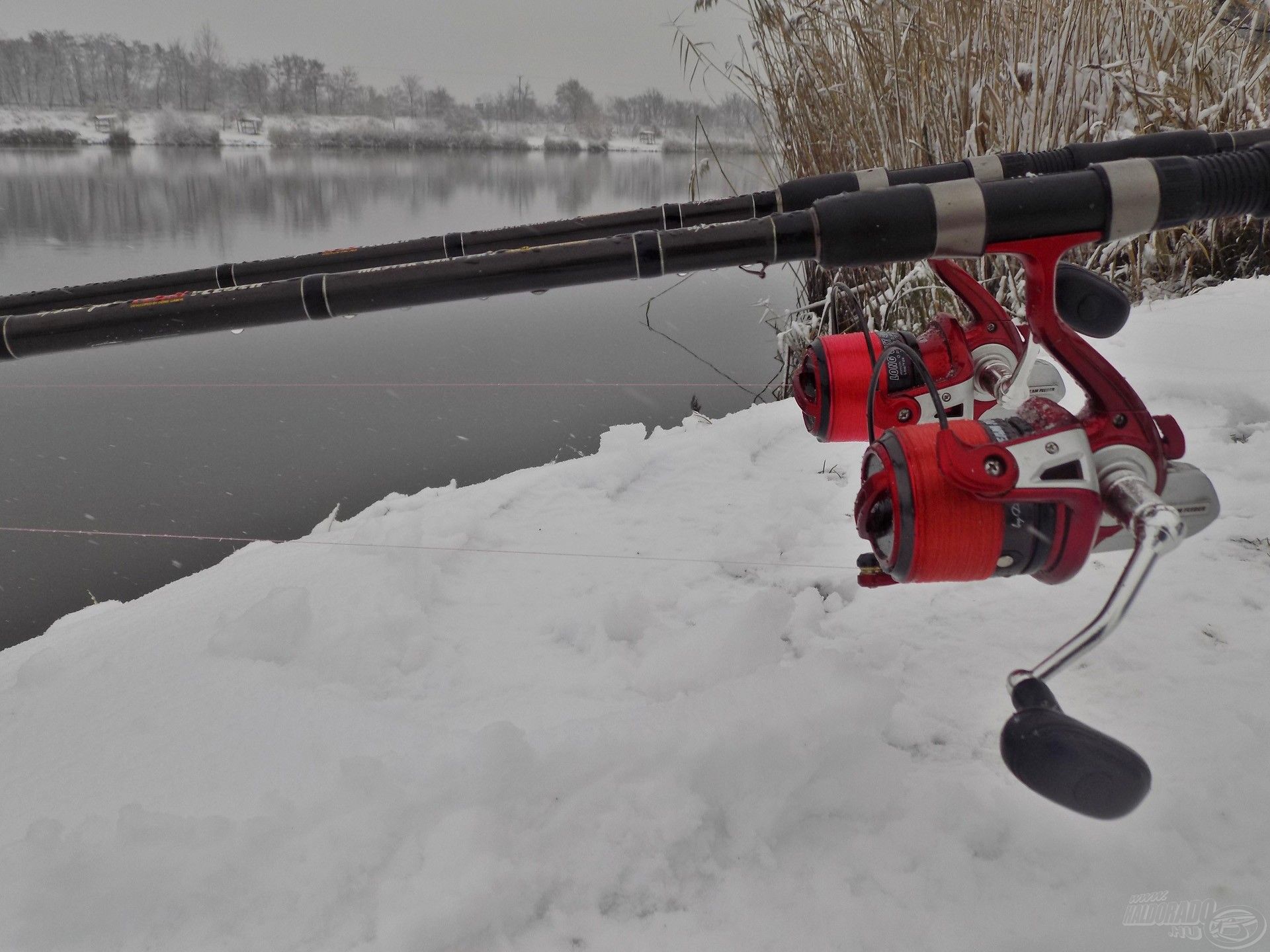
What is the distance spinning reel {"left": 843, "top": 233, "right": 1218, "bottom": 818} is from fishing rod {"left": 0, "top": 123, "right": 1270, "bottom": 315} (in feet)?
2.37

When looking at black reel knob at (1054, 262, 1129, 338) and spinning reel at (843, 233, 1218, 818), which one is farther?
black reel knob at (1054, 262, 1129, 338)

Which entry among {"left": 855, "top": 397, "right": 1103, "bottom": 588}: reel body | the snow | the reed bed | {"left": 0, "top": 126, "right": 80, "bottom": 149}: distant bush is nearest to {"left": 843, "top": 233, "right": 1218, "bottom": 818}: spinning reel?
{"left": 855, "top": 397, "right": 1103, "bottom": 588}: reel body

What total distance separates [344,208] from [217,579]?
38.8ft

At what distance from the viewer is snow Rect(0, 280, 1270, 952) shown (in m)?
0.92

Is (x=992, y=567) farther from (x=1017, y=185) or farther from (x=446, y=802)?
(x=446, y=802)

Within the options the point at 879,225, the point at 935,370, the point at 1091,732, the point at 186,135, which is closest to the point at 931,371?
the point at 935,370

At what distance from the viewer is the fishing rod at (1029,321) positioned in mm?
958

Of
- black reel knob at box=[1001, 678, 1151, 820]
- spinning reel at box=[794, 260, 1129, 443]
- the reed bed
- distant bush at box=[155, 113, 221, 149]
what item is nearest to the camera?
black reel knob at box=[1001, 678, 1151, 820]

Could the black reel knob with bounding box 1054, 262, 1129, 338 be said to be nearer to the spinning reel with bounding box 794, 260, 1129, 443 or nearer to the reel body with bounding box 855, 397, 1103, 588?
the reel body with bounding box 855, 397, 1103, 588

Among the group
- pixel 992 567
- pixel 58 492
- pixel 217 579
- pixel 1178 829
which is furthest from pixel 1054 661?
pixel 58 492

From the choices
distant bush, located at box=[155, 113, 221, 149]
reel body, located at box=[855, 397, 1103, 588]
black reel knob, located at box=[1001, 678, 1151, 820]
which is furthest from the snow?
distant bush, located at box=[155, 113, 221, 149]

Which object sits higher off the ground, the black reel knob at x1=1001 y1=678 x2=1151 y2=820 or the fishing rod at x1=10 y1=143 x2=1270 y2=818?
the fishing rod at x1=10 y1=143 x2=1270 y2=818

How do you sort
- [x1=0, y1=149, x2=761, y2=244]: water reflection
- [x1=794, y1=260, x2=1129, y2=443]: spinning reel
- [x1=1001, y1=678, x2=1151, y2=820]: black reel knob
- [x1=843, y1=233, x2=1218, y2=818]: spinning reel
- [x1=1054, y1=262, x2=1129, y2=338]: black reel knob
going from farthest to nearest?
[x1=0, y1=149, x2=761, y2=244]: water reflection < [x1=794, y1=260, x2=1129, y2=443]: spinning reel < [x1=1054, y1=262, x2=1129, y2=338]: black reel knob < [x1=843, y1=233, x2=1218, y2=818]: spinning reel < [x1=1001, y1=678, x2=1151, y2=820]: black reel knob

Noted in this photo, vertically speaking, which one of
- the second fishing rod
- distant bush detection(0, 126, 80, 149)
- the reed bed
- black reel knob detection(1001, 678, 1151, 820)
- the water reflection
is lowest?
black reel knob detection(1001, 678, 1151, 820)
